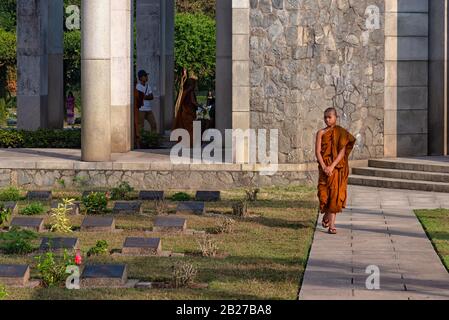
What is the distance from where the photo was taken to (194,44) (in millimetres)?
63125

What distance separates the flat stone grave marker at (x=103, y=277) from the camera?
1262 centimetres

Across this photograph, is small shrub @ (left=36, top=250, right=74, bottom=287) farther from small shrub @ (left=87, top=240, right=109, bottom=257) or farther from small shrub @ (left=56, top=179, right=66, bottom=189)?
small shrub @ (left=56, top=179, right=66, bottom=189)

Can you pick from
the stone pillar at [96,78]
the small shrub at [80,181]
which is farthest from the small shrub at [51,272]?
the stone pillar at [96,78]

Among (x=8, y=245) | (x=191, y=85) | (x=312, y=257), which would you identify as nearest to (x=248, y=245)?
(x=312, y=257)

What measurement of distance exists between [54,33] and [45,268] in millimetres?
20030

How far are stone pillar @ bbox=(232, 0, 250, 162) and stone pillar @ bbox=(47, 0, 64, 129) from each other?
1090 centimetres

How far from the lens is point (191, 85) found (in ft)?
91.0

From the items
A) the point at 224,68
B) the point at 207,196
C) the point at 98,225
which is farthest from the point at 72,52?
the point at 98,225

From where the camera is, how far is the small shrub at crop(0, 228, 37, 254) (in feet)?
49.4

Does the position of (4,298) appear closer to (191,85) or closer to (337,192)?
(337,192)

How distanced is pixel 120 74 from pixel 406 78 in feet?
17.5

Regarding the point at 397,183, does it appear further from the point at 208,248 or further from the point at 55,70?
the point at 55,70

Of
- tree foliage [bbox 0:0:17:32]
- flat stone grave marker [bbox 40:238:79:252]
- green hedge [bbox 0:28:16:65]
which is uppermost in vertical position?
tree foliage [bbox 0:0:17:32]

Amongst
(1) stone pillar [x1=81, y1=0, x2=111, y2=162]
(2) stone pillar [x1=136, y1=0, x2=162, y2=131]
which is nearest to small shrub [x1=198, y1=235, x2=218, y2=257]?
(1) stone pillar [x1=81, y1=0, x2=111, y2=162]
